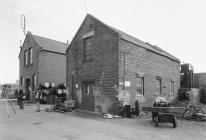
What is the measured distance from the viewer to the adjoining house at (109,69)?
36.8 feet

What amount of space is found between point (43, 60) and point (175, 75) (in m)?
15.7

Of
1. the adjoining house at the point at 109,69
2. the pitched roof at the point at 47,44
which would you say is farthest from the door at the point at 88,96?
the pitched roof at the point at 47,44

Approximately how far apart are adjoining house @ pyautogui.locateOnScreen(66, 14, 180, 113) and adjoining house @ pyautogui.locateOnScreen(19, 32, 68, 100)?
24.3ft

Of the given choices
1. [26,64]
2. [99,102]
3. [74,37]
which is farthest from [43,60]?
[99,102]

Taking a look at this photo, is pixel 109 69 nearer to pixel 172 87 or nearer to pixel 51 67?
pixel 172 87

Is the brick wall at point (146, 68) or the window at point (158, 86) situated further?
the window at point (158, 86)

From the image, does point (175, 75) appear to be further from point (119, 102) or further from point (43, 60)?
point (43, 60)

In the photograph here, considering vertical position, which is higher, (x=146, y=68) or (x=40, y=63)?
(x=40, y=63)

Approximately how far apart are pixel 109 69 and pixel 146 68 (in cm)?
354

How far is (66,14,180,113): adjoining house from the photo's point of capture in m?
11.2

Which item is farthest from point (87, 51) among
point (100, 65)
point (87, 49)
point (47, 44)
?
point (47, 44)

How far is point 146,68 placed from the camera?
13438mm

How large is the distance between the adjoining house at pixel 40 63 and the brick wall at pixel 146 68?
13.1 meters

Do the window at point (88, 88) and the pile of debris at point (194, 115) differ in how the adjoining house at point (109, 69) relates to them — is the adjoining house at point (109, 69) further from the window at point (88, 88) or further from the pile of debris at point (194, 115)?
the pile of debris at point (194, 115)
